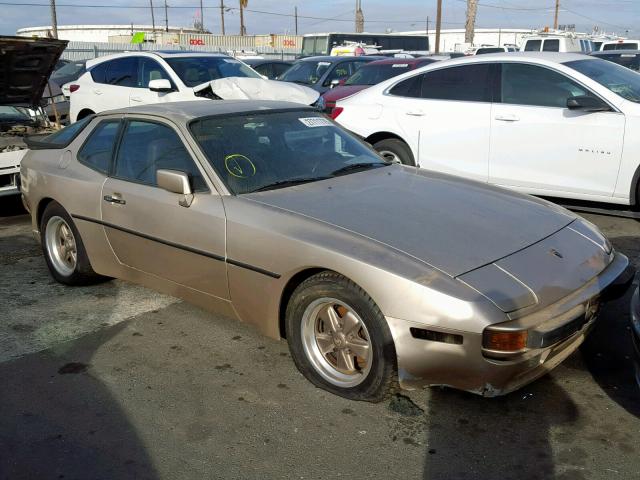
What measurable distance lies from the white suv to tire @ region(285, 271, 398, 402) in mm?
5609

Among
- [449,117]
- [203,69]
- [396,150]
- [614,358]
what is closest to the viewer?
[614,358]

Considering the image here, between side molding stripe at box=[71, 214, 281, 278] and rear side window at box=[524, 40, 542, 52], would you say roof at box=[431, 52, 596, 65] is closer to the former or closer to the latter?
side molding stripe at box=[71, 214, 281, 278]

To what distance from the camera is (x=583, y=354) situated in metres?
3.81

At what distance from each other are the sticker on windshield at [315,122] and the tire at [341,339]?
5.09 feet

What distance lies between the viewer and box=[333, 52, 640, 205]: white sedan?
6.05 m

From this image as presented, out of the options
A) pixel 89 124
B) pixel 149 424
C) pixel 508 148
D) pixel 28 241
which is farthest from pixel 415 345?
pixel 28 241

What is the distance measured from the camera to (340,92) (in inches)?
456

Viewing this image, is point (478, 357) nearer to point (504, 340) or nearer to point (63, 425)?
point (504, 340)

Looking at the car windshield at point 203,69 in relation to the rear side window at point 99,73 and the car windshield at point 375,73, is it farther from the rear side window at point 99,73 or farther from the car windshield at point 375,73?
the car windshield at point 375,73

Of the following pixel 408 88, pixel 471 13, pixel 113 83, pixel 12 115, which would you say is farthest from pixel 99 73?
pixel 471 13

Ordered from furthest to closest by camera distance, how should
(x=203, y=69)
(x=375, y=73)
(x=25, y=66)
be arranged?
(x=375, y=73)
(x=203, y=69)
(x=25, y=66)

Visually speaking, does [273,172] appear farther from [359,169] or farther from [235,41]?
[235,41]

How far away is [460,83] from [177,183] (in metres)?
4.17

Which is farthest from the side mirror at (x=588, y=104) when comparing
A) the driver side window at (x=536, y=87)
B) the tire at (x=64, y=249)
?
the tire at (x=64, y=249)
